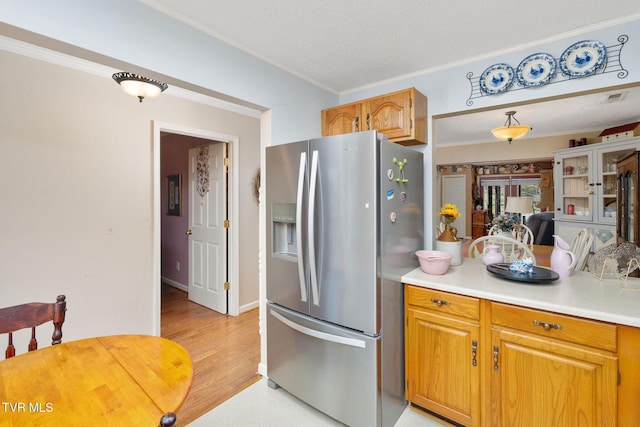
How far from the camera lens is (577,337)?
1353 millimetres

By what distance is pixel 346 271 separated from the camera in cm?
173

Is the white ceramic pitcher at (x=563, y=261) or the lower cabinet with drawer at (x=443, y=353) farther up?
the white ceramic pitcher at (x=563, y=261)

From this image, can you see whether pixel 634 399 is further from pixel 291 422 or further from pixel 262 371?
pixel 262 371

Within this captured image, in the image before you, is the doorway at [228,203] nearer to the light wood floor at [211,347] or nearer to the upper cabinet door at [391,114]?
the light wood floor at [211,347]

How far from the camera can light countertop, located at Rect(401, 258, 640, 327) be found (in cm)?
131

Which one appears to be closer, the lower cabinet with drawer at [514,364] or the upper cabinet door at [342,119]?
the lower cabinet with drawer at [514,364]

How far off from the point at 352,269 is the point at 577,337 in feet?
3.58

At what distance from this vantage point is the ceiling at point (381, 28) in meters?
1.55

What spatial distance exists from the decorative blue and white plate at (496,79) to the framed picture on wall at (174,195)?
4.09 metres

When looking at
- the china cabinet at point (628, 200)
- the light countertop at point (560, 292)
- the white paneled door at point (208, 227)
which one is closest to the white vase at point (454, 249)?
the light countertop at point (560, 292)

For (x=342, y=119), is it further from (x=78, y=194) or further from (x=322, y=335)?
(x=78, y=194)

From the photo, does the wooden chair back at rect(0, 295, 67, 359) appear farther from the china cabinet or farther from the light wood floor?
the china cabinet

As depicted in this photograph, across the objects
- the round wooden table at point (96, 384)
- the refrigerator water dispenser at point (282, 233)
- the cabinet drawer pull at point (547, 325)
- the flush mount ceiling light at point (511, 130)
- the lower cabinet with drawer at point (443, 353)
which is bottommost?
the lower cabinet with drawer at point (443, 353)

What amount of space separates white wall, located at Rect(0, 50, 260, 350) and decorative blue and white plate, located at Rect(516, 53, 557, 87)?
117 inches
